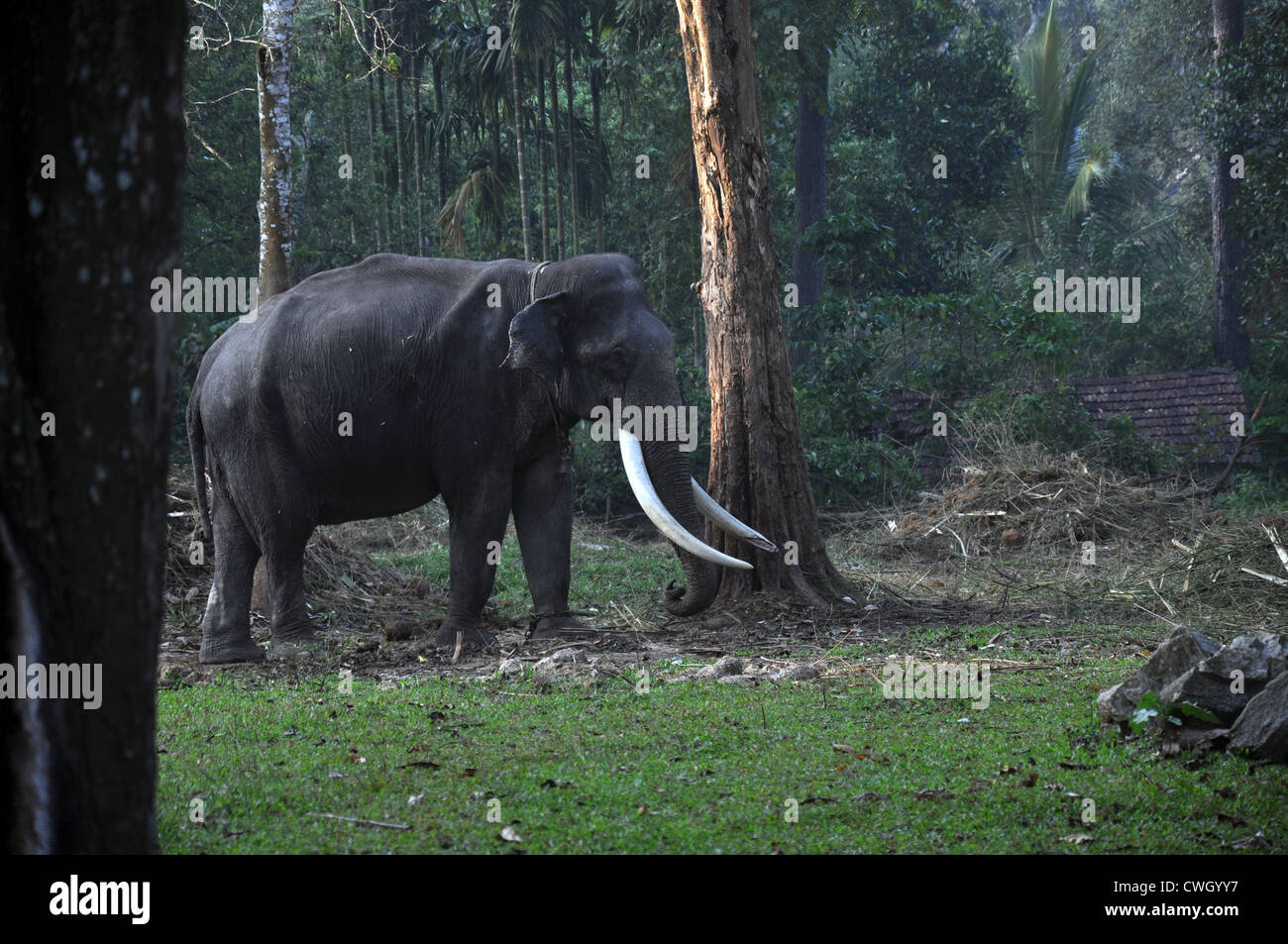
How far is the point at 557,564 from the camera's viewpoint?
9.03 m

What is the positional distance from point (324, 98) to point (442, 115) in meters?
3.48

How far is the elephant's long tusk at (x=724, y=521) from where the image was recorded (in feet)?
29.5

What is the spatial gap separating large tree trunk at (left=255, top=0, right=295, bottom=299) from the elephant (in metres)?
1.89

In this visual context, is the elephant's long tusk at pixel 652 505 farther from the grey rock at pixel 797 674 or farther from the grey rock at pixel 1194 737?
the grey rock at pixel 1194 737

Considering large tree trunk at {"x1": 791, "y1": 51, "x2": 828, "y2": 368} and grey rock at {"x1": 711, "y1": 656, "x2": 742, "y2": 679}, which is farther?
large tree trunk at {"x1": 791, "y1": 51, "x2": 828, "y2": 368}

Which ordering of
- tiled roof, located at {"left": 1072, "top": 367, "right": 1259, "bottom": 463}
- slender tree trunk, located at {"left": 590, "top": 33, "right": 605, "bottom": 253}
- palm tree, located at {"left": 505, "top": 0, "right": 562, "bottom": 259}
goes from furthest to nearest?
1. slender tree trunk, located at {"left": 590, "top": 33, "right": 605, "bottom": 253}
2. tiled roof, located at {"left": 1072, "top": 367, "right": 1259, "bottom": 463}
3. palm tree, located at {"left": 505, "top": 0, "right": 562, "bottom": 259}

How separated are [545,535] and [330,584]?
3.19 meters

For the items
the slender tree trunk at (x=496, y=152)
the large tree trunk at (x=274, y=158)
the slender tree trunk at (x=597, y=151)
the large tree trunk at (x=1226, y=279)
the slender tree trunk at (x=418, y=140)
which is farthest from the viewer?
the large tree trunk at (x=1226, y=279)

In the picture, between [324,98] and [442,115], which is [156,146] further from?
[442,115]

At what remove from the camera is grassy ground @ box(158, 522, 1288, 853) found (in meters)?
4.35

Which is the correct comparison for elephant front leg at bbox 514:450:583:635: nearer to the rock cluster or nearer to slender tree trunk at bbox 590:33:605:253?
the rock cluster

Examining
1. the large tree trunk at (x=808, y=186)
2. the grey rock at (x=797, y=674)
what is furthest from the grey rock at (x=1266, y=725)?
the large tree trunk at (x=808, y=186)

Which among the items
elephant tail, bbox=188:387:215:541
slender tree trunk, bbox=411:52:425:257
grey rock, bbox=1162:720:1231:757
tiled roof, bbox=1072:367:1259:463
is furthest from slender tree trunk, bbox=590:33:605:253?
grey rock, bbox=1162:720:1231:757

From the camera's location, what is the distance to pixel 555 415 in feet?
29.0
